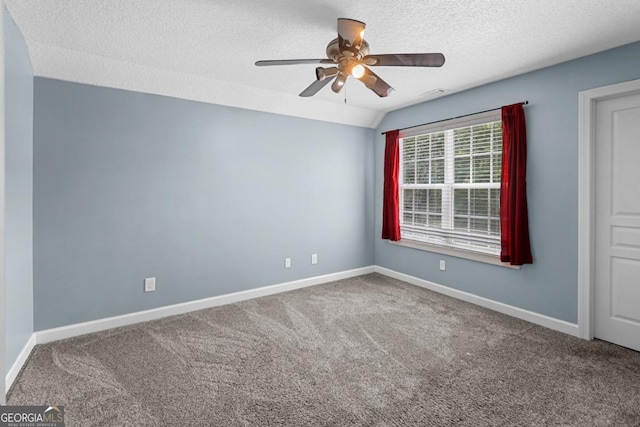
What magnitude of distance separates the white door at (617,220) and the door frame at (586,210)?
5 cm

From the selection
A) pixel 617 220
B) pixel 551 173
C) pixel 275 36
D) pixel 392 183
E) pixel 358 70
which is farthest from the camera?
pixel 392 183

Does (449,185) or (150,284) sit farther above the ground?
(449,185)

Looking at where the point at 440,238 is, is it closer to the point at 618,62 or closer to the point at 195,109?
the point at 618,62

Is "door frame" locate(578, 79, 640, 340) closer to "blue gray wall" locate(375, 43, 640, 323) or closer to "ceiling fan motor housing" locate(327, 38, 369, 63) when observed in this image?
"blue gray wall" locate(375, 43, 640, 323)

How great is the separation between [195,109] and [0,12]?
3.08 m

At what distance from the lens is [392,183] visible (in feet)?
15.1

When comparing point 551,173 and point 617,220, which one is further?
point 551,173

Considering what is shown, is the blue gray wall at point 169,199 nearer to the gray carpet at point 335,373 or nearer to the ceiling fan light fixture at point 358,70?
the gray carpet at point 335,373

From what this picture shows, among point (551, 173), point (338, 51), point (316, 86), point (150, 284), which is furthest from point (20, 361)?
point (551, 173)

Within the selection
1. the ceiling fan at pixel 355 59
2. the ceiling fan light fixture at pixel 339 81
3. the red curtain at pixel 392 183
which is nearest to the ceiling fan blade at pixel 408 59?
the ceiling fan at pixel 355 59

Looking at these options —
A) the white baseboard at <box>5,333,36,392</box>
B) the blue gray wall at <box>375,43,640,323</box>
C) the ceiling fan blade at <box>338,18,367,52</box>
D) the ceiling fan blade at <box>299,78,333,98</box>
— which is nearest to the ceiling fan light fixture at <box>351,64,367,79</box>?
the ceiling fan blade at <box>338,18,367,52</box>

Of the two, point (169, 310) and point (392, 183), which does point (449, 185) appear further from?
point (169, 310)

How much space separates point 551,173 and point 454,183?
1049 mm

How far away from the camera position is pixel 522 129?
3.18 metres
